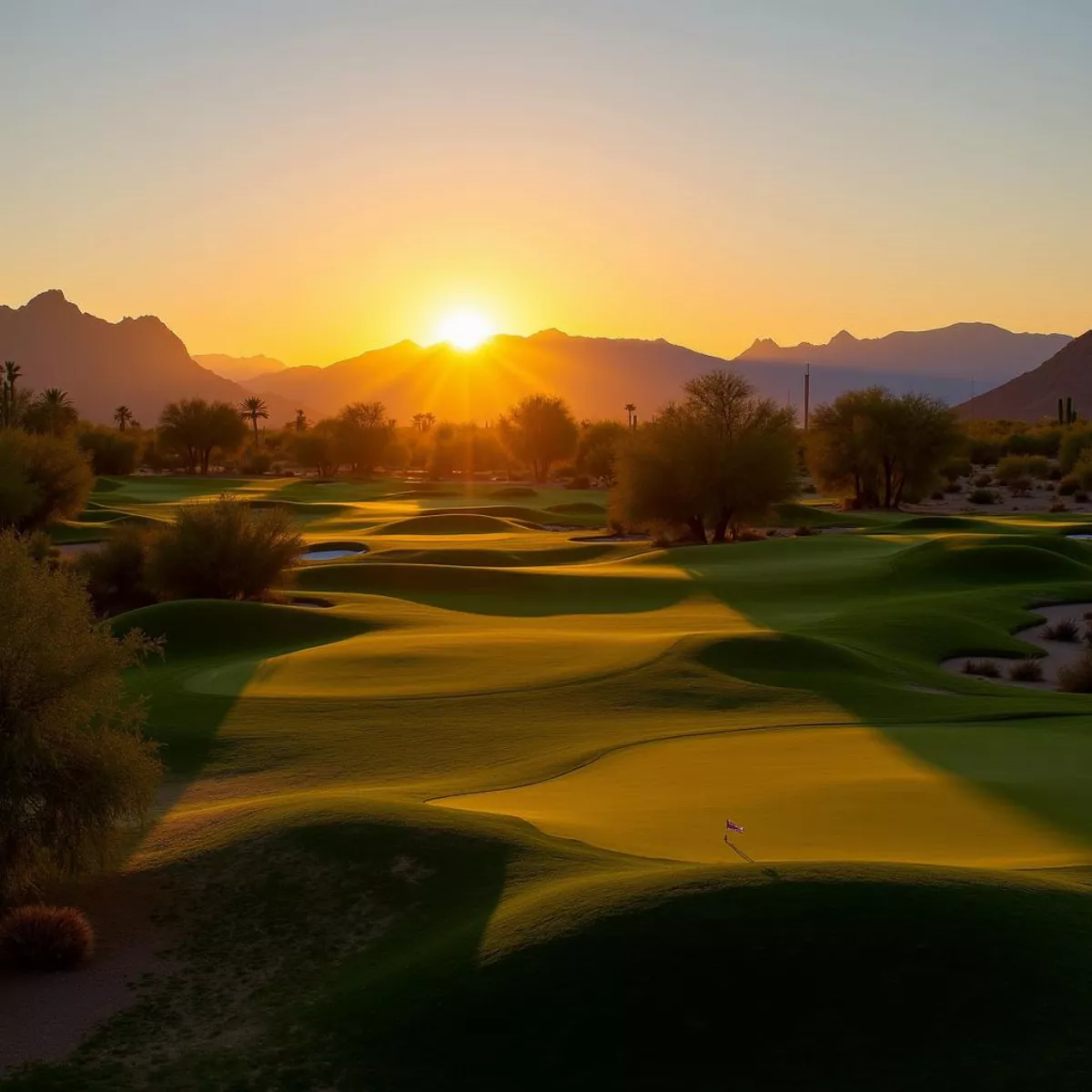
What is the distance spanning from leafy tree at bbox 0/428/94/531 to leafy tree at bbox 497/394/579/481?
54.2 meters

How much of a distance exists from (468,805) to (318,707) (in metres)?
7.25

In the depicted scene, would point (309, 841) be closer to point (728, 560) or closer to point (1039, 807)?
point (1039, 807)

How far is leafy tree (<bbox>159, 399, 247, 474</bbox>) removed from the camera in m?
123

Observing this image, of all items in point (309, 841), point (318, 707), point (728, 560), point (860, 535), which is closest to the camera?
point (309, 841)

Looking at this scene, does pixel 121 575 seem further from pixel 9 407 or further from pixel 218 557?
pixel 9 407

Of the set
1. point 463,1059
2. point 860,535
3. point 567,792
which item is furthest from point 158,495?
point 463,1059

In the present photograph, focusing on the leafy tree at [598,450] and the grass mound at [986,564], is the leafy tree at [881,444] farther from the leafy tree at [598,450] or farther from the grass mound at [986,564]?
the grass mound at [986,564]

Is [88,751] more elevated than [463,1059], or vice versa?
[88,751]

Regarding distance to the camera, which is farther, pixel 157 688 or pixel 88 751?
pixel 157 688

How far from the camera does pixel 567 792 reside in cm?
1717

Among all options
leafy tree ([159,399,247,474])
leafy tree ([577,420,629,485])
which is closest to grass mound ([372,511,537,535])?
leafy tree ([577,420,629,485])

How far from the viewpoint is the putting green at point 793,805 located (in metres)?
13.4

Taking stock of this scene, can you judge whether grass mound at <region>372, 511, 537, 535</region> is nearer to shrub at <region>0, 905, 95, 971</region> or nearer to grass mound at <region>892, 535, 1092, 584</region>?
grass mound at <region>892, 535, 1092, 584</region>

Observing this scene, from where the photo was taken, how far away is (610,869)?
1230cm
